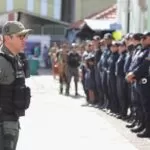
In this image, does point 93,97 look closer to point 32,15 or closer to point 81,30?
point 81,30

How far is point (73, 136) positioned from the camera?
11.4m

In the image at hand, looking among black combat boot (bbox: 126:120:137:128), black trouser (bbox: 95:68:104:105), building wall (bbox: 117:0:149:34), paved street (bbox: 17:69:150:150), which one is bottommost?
paved street (bbox: 17:69:150:150)

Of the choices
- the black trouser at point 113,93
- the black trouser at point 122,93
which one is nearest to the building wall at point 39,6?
the black trouser at point 113,93

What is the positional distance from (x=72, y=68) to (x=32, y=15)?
2538 cm

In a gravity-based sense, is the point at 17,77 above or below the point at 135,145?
above

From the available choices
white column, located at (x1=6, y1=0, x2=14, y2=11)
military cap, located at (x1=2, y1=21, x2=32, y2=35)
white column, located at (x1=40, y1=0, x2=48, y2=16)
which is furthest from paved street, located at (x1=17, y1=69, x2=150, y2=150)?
white column, located at (x1=40, y1=0, x2=48, y2=16)

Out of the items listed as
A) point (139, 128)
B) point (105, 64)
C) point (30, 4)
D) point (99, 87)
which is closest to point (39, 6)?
point (30, 4)

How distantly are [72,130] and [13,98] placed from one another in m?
6.19

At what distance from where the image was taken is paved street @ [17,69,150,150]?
10.4 m

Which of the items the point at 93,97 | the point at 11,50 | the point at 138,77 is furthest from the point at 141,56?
the point at 93,97

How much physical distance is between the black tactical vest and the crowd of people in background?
16.7 feet

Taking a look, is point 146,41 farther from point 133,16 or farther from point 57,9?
point 57,9

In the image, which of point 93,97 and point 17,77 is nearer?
point 17,77

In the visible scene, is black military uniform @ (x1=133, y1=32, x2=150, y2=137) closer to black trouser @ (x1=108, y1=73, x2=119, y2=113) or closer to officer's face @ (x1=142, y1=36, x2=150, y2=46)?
officer's face @ (x1=142, y1=36, x2=150, y2=46)
